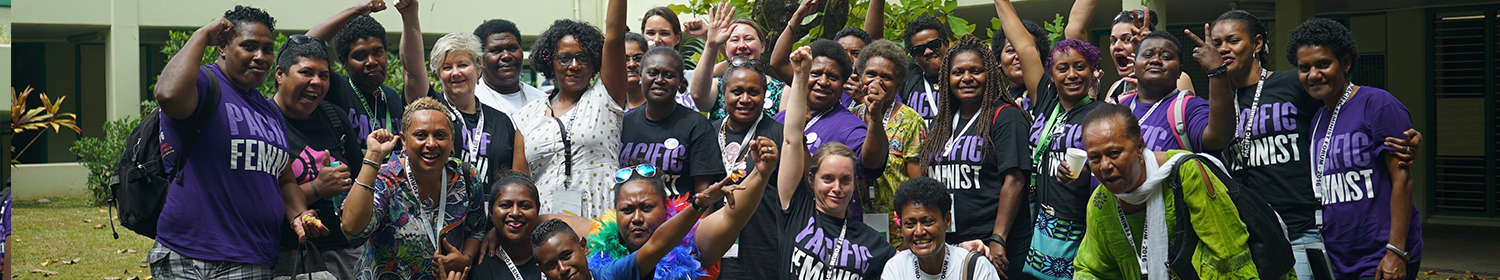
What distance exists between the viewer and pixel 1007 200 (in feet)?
15.3

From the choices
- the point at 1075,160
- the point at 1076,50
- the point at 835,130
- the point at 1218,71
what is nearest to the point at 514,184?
the point at 835,130

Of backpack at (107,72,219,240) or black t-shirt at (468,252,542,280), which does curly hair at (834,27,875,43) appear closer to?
black t-shirt at (468,252,542,280)

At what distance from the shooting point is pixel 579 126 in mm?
5090

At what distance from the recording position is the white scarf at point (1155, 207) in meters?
3.66

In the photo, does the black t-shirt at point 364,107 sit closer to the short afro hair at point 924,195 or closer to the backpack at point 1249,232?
the short afro hair at point 924,195

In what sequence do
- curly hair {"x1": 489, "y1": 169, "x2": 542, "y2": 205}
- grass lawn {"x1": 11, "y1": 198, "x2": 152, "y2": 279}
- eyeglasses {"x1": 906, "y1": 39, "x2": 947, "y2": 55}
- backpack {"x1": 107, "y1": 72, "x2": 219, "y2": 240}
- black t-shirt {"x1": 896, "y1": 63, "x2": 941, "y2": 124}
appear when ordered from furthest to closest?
grass lawn {"x1": 11, "y1": 198, "x2": 152, "y2": 279} < eyeglasses {"x1": 906, "y1": 39, "x2": 947, "y2": 55} < black t-shirt {"x1": 896, "y1": 63, "x2": 941, "y2": 124} < curly hair {"x1": 489, "y1": 169, "x2": 542, "y2": 205} < backpack {"x1": 107, "y1": 72, "x2": 219, "y2": 240}

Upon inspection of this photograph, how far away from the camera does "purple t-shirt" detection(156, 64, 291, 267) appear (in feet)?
13.3

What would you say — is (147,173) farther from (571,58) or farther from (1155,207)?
(1155,207)

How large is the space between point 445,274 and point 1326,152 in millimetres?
3359

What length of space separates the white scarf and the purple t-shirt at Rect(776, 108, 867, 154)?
137 centimetres

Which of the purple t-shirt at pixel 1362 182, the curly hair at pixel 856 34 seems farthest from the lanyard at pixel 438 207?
the purple t-shirt at pixel 1362 182

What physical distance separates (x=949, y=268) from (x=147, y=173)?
9.42ft

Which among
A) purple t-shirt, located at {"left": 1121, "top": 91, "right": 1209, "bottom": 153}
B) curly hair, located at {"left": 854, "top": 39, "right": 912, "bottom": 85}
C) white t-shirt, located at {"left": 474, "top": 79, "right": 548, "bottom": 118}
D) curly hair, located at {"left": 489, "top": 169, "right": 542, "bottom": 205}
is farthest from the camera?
white t-shirt, located at {"left": 474, "top": 79, "right": 548, "bottom": 118}

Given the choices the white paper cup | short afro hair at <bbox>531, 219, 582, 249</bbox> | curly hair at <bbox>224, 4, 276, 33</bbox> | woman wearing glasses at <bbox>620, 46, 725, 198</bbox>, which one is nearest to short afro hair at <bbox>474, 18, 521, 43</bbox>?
woman wearing glasses at <bbox>620, 46, 725, 198</bbox>
